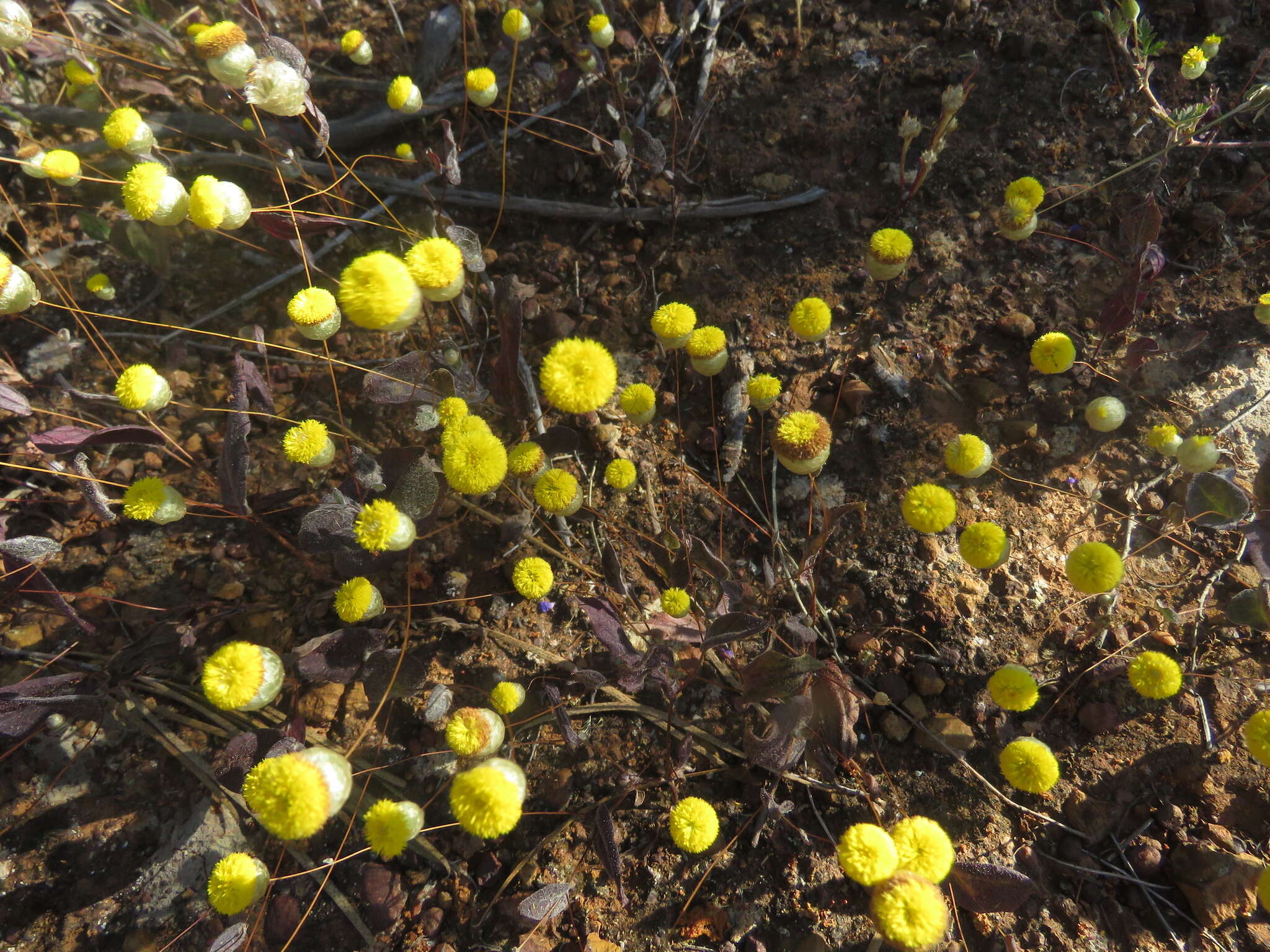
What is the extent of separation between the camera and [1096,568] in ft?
4.40

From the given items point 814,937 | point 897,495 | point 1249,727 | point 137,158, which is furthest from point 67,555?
point 1249,727

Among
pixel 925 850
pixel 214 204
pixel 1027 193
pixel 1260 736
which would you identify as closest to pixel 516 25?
pixel 214 204

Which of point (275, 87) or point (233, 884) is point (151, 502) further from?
point (275, 87)

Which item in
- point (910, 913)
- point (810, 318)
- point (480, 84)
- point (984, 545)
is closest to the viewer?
point (910, 913)

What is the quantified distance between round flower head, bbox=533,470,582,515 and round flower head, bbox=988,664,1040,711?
1.04m

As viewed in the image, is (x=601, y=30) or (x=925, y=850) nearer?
(x=925, y=850)

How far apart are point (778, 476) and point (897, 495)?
320mm

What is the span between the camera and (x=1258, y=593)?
1379 mm

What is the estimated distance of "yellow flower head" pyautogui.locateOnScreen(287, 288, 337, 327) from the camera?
4.97 feet

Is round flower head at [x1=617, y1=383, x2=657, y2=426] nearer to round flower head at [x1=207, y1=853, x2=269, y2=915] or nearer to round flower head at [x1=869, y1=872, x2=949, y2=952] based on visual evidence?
round flower head at [x1=869, y1=872, x2=949, y2=952]

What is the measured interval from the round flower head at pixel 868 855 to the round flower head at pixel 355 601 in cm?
111

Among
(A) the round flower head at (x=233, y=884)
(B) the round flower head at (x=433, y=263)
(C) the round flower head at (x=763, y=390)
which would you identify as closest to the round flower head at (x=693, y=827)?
(A) the round flower head at (x=233, y=884)

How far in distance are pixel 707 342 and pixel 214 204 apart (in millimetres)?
1230

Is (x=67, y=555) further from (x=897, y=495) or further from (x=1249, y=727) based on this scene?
(x=1249, y=727)
